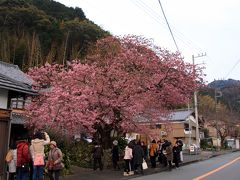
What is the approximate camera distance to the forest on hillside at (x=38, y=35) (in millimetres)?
37000

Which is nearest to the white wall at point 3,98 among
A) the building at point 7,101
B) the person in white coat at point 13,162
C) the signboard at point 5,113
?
the building at point 7,101

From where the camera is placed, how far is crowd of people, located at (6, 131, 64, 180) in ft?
36.8

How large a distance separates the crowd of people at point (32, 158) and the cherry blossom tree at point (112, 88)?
622cm

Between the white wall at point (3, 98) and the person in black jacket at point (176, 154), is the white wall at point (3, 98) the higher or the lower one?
the higher one

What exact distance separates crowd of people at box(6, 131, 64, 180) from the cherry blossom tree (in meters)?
6.22

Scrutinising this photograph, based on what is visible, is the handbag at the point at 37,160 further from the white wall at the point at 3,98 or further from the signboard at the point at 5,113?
the white wall at the point at 3,98

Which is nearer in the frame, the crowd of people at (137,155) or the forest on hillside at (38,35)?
the crowd of people at (137,155)

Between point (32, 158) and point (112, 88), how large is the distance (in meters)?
9.00

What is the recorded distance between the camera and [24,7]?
4441cm

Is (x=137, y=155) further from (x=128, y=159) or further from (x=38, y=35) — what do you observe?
(x=38, y=35)

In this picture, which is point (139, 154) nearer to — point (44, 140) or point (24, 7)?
point (44, 140)

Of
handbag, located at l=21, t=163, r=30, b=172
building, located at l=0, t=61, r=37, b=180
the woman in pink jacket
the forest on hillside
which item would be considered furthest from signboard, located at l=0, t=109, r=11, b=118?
the forest on hillside

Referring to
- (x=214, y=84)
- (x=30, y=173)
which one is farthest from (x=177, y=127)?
(x=30, y=173)

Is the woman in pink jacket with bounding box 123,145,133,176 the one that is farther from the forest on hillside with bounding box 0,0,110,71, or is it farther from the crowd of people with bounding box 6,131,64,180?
the forest on hillside with bounding box 0,0,110,71
